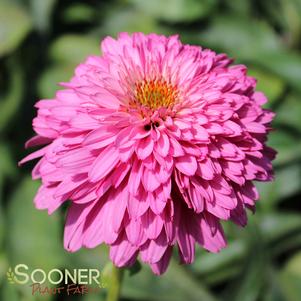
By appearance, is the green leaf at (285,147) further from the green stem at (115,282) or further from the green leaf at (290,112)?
the green stem at (115,282)

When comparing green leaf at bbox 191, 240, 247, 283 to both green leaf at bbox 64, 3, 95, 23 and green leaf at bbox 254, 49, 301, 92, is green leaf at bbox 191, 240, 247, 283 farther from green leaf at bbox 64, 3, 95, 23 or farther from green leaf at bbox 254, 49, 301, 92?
green leaf at bbox 64, 3, 95, 23

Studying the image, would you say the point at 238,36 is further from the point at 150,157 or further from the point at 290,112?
the point at 150,157

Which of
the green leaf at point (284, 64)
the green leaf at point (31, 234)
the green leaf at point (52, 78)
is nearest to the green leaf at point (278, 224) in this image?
the green leaf at point (284, 64)

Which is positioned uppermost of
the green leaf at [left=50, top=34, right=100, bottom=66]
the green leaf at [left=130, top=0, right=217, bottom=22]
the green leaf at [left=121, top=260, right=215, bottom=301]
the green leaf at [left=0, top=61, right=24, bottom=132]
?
the green leaf at [left=130, top=0, right=217, bottom=22]

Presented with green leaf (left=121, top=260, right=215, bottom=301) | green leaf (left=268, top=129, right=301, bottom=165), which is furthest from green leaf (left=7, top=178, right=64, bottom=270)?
green leaf (left=268, top=129, right=301, bottom=165)

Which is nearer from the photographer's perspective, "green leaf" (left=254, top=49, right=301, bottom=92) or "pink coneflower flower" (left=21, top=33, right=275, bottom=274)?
"pink coneflower flower" (left=21, top=33, right=275, bottom=274)

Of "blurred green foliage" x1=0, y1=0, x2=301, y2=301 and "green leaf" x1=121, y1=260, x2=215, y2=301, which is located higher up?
"blurred green foliage" x1=0, y1=0, x2=301, y2=301

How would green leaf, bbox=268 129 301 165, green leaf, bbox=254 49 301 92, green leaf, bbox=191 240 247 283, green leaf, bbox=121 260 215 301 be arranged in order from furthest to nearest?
green leaf, bbox=254 49 301 92 → green leaf, bbox=268 129 301 165 → green leaf, bbox=191 240 247 283 → green leaf, bbox=121 260 215 301
